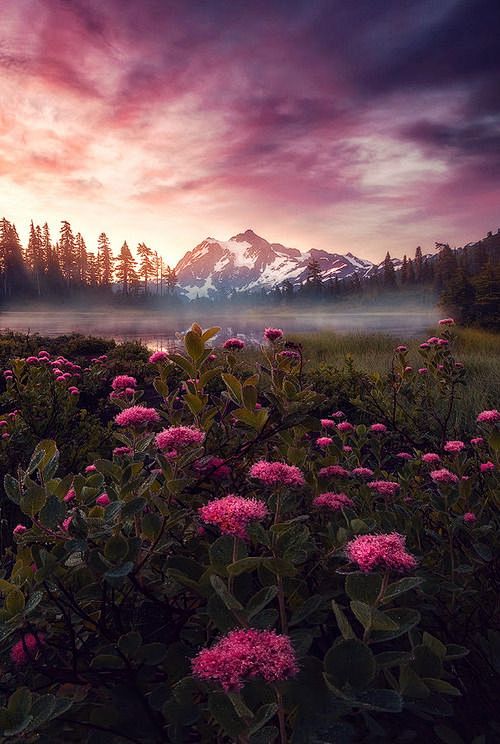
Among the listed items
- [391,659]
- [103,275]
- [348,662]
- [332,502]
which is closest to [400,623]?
[391,659]

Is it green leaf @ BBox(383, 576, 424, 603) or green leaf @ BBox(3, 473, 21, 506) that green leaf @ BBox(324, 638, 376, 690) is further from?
green leaf @ BBox(3, 473, 21, 506)

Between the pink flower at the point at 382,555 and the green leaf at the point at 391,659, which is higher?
the pink flower at the point at 382,555

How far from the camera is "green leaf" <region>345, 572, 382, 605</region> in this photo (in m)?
1.02

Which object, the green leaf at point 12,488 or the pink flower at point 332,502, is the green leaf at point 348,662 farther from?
the green leaf at point 12,488

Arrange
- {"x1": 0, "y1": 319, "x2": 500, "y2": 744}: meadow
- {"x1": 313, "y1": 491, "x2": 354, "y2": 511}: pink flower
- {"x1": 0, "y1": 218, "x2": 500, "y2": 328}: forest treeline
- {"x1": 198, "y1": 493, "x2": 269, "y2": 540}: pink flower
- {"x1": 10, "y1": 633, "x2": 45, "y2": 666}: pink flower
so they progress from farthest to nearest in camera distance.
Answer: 1. {"x1": 0, "y1": 218, "x2": 500, "y2": 328}: forest treeline
2. {"x1": 313, "y1": 491, "x2": 354, "y2": 511}: pink flower
3. {"x1": 10, "y1": 633, "x2": 45, "y2": 666}: pink flower
4. {"x1": 198, "y1": 493, "x2": 269, "y2": 540}: pink flower
5. {"x1": 0, "y1": 319, "x2": 500, "y2": 744}: meadow

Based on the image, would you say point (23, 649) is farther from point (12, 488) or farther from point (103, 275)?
point (103, 275)

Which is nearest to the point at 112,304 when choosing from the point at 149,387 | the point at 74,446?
the point at 149,387

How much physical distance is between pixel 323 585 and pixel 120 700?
638 millimetres

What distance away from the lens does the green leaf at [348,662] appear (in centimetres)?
86

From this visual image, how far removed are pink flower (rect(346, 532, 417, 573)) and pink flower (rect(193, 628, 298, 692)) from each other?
0.89 ft

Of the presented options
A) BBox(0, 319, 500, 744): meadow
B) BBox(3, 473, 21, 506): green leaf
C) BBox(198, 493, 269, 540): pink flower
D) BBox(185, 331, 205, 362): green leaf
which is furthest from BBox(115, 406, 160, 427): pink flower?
BBox(198, 493, 269, 540): pink flower

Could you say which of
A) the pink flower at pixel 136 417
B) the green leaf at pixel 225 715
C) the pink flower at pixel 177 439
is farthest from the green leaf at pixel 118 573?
the pink flower at pixel 136 417

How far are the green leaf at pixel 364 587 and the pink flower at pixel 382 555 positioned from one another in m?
0.02

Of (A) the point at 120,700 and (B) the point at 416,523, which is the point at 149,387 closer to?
(B) the point at 416,523
